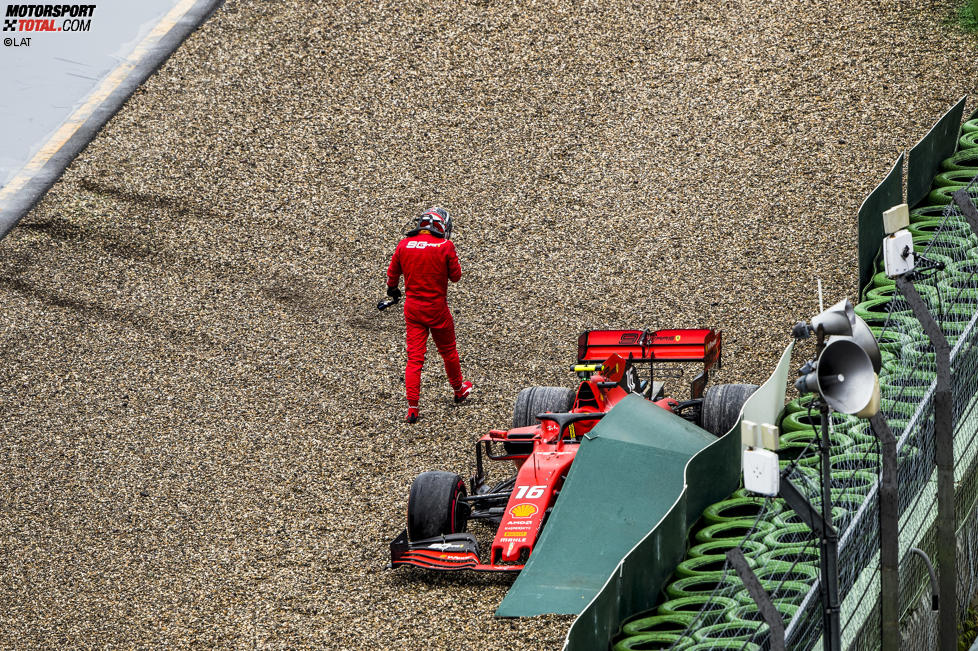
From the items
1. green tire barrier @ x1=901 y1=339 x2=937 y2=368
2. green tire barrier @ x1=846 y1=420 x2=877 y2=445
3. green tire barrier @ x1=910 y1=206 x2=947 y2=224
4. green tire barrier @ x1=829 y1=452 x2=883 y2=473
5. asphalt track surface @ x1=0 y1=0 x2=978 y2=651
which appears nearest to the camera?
green tire barrier @ x1=829 y1=452 x2=883 y2=473

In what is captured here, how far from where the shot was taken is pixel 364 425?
11852 mm

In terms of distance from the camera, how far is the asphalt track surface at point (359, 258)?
9.85 meters

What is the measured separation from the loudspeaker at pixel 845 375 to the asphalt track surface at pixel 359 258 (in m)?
3.60

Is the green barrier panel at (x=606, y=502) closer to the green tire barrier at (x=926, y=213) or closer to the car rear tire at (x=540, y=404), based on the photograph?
the car rear tire at (x=540, y=404)

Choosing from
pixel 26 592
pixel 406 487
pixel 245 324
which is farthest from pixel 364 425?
pixel 26 592

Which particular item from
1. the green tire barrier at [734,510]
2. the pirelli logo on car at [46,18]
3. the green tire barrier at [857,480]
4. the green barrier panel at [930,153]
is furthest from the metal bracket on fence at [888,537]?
the pirelli logo on car at [46,18]

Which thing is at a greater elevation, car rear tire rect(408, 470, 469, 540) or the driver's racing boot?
car rear tire rect(408, 470, 469, 540)

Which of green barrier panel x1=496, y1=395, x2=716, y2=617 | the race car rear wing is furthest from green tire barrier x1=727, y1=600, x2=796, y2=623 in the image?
the race car rear wing

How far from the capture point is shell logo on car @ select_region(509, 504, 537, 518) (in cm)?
927

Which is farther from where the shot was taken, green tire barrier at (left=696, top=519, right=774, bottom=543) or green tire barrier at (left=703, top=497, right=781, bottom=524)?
green tire barrier at (left=703, top=497, right=781, bottom=524)

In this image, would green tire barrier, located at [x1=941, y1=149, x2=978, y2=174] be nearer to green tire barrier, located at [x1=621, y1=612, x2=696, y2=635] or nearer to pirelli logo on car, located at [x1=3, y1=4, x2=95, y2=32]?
green tire barrier, located at [x1=621, y1=612, x2=696, y2=635]

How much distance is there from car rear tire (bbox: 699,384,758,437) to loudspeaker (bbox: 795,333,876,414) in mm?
4742

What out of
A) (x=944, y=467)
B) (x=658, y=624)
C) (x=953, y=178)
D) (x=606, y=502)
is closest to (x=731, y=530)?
(x=606, y=502)

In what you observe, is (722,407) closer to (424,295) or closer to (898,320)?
(898,320)
